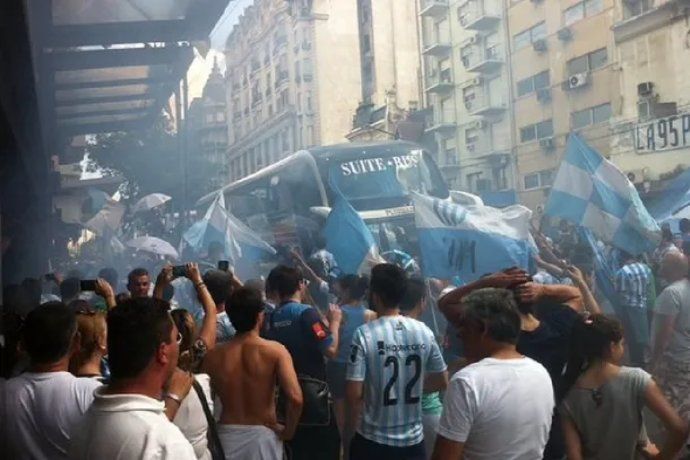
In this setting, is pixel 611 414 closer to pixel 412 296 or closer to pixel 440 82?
pixel 412 296

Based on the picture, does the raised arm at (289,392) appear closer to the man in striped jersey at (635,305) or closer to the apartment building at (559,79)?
the man in striped jersey at (635,305)

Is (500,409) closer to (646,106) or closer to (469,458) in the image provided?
(469,458)

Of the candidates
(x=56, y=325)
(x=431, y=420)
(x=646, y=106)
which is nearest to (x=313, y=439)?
(x=431, y=420)

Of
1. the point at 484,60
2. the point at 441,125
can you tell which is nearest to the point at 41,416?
the point at 441,125

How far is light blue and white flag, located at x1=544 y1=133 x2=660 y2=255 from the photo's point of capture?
670 cm

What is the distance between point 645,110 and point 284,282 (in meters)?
17.6

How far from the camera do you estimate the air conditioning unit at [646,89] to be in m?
19.2

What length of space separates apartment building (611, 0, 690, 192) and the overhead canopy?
45.7 feet

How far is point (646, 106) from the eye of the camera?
19234 mm

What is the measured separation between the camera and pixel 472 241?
6.43 metres

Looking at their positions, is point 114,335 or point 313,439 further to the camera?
point 313,439

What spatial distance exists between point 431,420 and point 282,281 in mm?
1040

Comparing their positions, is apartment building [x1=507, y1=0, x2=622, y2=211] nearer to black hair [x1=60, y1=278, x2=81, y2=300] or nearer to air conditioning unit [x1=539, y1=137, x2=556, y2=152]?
air conditioning unit [x1=539, y1=137, x2=556, y2=152]

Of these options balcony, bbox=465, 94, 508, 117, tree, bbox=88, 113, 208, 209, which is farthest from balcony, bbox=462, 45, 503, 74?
tree, bbox=88, 113, 208, 209
